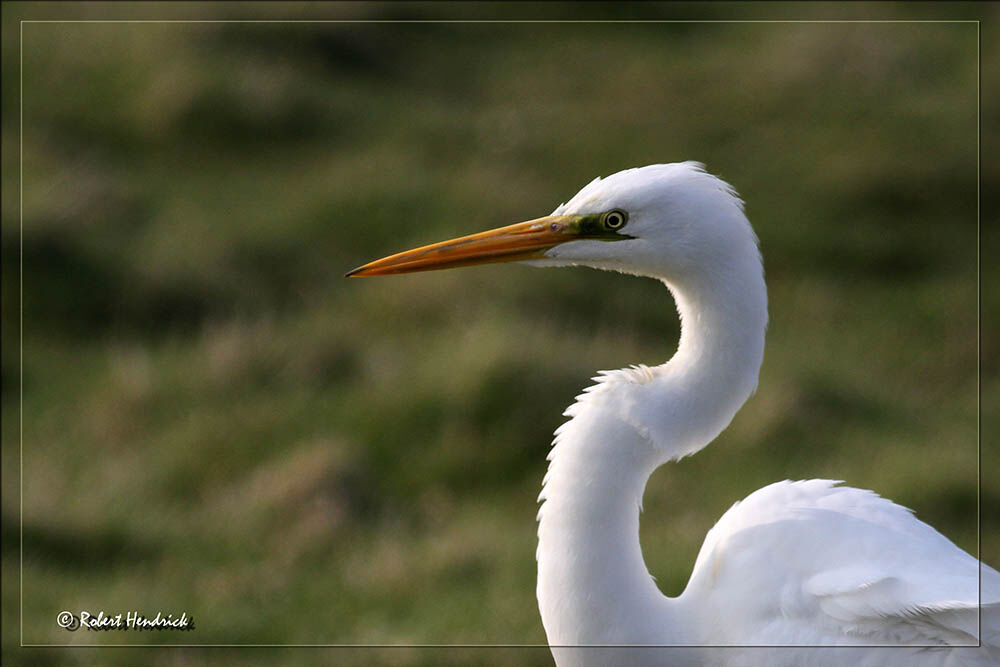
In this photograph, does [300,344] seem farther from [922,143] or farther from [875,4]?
[875,4]

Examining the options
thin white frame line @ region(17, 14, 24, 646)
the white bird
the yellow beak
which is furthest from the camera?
thin white frame line @ region(17, 14, 24, 646)

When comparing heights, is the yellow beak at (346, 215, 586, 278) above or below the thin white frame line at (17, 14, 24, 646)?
above

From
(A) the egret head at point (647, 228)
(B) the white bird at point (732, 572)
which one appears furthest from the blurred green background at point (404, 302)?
(A) the egret head at point (647, 228)

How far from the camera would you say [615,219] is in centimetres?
350

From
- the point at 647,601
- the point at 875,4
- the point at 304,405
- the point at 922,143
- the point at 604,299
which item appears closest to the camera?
the point at 647,601

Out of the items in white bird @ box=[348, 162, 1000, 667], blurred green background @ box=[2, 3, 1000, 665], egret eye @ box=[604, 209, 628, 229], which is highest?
egret eye @ box=[604, 209, 628, 229]

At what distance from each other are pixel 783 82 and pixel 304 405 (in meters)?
5.39

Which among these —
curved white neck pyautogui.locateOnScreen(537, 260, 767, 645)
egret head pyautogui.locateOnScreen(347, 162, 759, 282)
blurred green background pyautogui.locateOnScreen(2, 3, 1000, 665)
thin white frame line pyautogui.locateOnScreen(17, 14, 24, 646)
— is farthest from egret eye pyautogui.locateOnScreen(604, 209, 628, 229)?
thin white frame line pyautogui.locateOnScreen(17, 14, 24, 646)

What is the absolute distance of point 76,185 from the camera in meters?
9.20

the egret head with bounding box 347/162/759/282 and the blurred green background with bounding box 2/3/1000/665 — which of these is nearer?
the egret head with bounding box 347/162/759/282

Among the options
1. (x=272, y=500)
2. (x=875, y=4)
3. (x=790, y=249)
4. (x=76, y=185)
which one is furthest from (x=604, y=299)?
(x=875, y=4)

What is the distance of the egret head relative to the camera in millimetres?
3406

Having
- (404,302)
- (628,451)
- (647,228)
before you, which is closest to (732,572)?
(628,451)

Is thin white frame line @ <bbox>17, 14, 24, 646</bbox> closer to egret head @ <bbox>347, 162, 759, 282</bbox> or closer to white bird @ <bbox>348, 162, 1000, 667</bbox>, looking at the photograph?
white bird @ <bbox>348, 162, 1000, 667</bbox>
